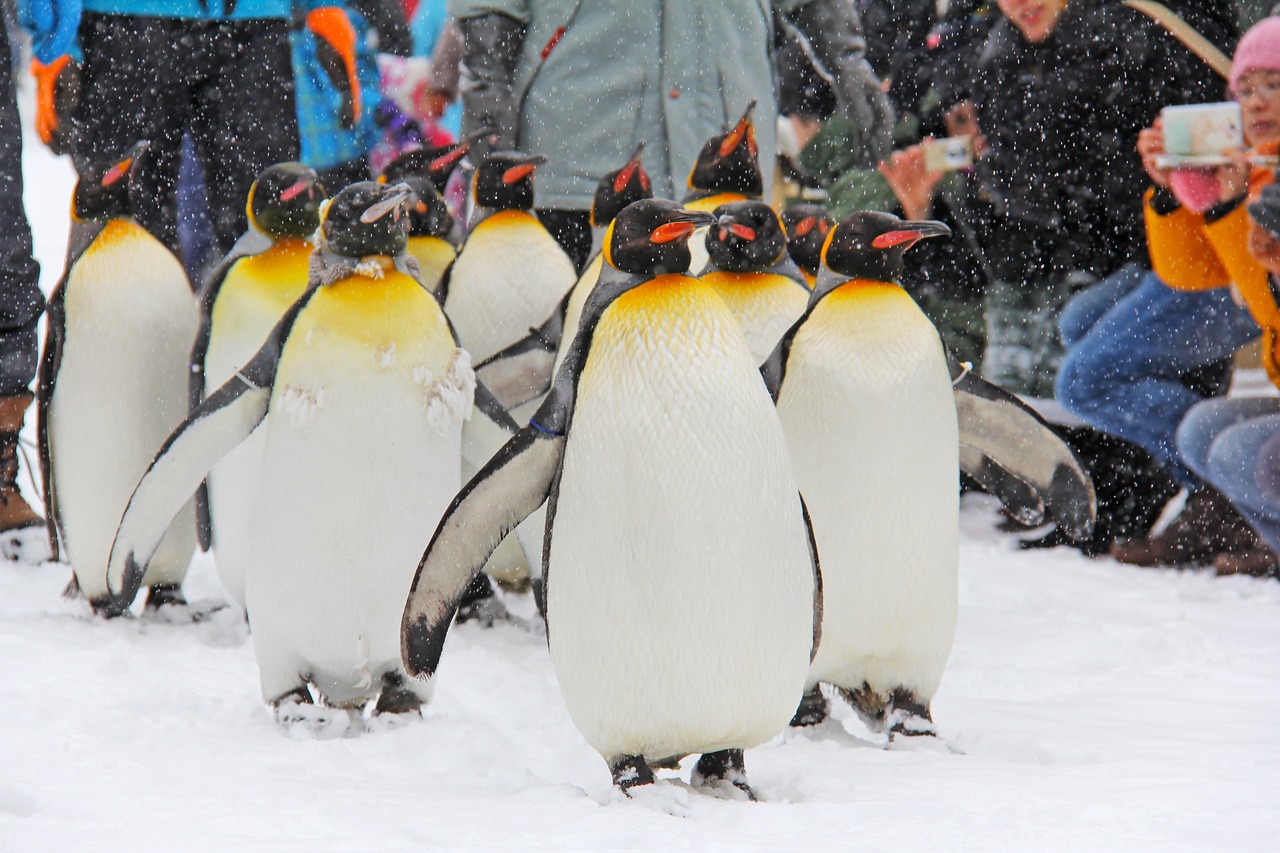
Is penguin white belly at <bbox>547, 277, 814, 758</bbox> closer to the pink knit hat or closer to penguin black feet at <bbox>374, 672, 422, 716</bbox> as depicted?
penguin black feet at <bbox>374, 672, 422, 716</bbox>

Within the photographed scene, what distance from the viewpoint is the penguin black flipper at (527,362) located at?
2.75 metres

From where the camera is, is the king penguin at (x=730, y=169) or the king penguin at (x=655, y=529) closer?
the king penguin at (x=655, y=529)

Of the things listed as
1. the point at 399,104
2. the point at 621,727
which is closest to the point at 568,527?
the point at 621,727

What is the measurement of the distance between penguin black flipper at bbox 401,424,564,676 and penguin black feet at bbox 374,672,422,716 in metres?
0.41

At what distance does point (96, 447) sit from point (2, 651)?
544 millimetres

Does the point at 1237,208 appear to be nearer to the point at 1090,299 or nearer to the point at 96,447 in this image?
the point at 1090,299

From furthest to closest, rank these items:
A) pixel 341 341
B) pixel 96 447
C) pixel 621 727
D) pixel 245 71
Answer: pixel 245 71 < pixel 96 447 < pixel 341 341 < pixel 621 727

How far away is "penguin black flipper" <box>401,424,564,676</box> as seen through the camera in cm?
189

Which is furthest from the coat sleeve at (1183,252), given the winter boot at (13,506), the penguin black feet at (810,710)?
the winter boot at (13,506)

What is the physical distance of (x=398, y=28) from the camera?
4902 millimetres

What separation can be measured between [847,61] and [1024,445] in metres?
1.71

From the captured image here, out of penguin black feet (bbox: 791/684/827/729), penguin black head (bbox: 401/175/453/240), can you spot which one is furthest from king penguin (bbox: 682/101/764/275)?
penguin black feet (bbox: 791/684/827/729)

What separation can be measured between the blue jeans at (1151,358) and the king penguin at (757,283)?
70.8 inches

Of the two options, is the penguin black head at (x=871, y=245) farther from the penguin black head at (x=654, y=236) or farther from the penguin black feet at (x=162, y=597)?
the penguin black feet at (x=162, y=597)
